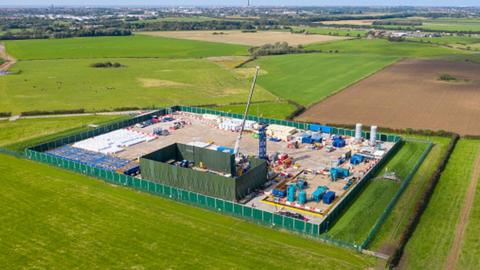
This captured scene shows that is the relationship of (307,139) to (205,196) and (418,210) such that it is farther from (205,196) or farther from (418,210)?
(205,196)

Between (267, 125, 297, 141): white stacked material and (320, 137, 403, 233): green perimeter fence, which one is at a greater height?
(267, 125, 297, 141): white stacked material

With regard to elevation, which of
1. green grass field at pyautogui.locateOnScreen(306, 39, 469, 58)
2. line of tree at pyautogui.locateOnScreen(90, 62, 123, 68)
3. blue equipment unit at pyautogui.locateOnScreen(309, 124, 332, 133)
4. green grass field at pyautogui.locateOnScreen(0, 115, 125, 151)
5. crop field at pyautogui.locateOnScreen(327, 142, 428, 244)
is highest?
green grass field at pyautogui.locateOnScreen(306, 39, 469, 58)

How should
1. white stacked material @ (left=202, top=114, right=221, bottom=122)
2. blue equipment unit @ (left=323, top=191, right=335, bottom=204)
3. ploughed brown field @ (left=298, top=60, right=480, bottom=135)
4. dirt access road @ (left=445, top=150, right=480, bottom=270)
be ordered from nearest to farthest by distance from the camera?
dirt access road @ (left=445, top=150, right=480, bottom=270) → blue equipment unit @ (left=323, top=191, right=335, bottom=204) → ploughed brown field @ (left=298, top=60, right=480, bottom=135) → white stacked material @ (left=202, top=114, right=221, bottom=122)

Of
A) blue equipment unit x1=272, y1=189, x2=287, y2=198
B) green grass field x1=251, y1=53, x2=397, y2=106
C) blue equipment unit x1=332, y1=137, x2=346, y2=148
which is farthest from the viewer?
green grass field x1=251, y1=53, x2=397, y2=106

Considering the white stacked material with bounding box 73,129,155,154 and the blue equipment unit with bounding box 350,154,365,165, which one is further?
the white stacked material with bounding box 73,129,155,154

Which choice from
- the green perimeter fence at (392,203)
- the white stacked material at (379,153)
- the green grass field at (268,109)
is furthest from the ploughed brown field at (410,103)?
the green perimeter fence at (392,203)

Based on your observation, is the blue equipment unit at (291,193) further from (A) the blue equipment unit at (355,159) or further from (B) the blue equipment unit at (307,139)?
(B) the blue equipment unit at (307,139)

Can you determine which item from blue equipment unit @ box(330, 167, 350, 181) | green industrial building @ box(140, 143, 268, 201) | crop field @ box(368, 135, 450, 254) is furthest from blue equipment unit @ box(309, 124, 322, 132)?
green industrial building @ box(140, 143, 268, 201)

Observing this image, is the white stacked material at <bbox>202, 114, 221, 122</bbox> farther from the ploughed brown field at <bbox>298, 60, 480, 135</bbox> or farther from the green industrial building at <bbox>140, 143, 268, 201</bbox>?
the green industrial building at <bbox>140, 143, 268, 201</bbox>

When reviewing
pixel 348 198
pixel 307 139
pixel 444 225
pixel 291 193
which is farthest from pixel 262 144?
pixel 444 225
